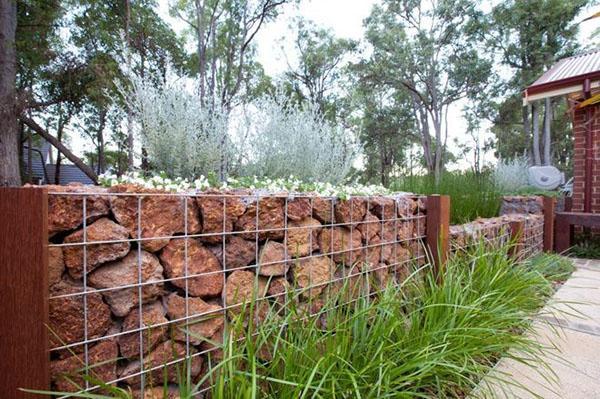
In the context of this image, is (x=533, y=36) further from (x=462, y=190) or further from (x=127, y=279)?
(x=127, y=279)

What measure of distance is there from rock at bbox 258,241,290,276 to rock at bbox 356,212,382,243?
606 millimetres

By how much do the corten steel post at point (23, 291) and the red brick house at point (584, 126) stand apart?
629cm

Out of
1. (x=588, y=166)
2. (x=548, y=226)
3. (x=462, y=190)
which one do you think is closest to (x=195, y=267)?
(x=462, y=190)

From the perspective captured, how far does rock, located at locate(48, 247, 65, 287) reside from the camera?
0.93 metres

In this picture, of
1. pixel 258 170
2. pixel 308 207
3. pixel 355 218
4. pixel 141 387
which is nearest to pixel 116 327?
pixel 141 387

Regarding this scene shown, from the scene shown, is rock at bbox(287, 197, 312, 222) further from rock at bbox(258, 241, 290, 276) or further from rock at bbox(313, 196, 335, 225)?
rock at bbox(258, 241, 290, 276)

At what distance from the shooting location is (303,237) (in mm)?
1674

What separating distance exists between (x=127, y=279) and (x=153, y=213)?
0.22m

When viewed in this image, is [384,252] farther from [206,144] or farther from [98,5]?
[98,5]

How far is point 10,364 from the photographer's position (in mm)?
868

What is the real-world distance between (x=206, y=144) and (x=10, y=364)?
2.03 meters

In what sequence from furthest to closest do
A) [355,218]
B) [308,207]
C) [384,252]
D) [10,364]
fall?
1. [384,252]
2. [355,218]
3. [308,207]
4. [10,364]

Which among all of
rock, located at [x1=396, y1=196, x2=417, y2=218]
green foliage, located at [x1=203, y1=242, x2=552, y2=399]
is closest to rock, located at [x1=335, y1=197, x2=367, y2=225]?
rock, located at [x1=396, y1=196, x2=417, y2=218]

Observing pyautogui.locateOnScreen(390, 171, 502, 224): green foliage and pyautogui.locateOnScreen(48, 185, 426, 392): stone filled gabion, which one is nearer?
pyautogui.locateOnScreen(48, 185, 426, 392): stone filled gabion
